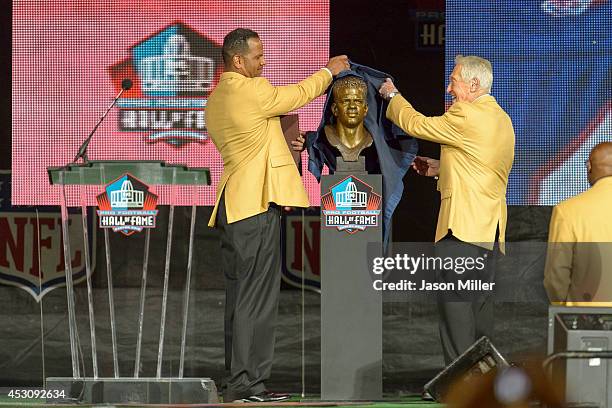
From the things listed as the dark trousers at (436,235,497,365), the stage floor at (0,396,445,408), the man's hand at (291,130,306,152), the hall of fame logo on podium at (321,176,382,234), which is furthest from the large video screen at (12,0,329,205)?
the stage floor at (0,396,445,408)

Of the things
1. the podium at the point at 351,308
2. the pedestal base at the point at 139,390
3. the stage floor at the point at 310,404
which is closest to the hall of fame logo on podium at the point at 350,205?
the podium at the point at 351,308

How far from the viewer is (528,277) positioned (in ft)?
22.5

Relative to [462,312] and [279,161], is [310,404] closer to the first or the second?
[462,312]

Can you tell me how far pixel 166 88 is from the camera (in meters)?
7.10

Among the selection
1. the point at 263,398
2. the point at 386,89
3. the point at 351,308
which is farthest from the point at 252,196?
the point at 263,398

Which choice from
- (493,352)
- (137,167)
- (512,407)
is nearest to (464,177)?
(493,352)

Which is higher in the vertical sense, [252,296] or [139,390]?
[252,296]

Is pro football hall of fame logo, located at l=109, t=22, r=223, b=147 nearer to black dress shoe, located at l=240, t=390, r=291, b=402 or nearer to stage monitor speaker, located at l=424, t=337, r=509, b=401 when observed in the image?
black dress shoe, located at l=240, t=390, r=291, b=402

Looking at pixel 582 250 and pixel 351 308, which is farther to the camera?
pixel 351 308

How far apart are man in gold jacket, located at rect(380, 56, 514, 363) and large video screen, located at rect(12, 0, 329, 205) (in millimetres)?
1070

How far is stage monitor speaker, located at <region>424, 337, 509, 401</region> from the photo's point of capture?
5355 mm

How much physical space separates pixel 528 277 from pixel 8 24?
3.30 m

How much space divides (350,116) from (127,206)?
1198mm

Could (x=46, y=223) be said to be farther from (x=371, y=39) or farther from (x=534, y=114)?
(x=534, y=114)
